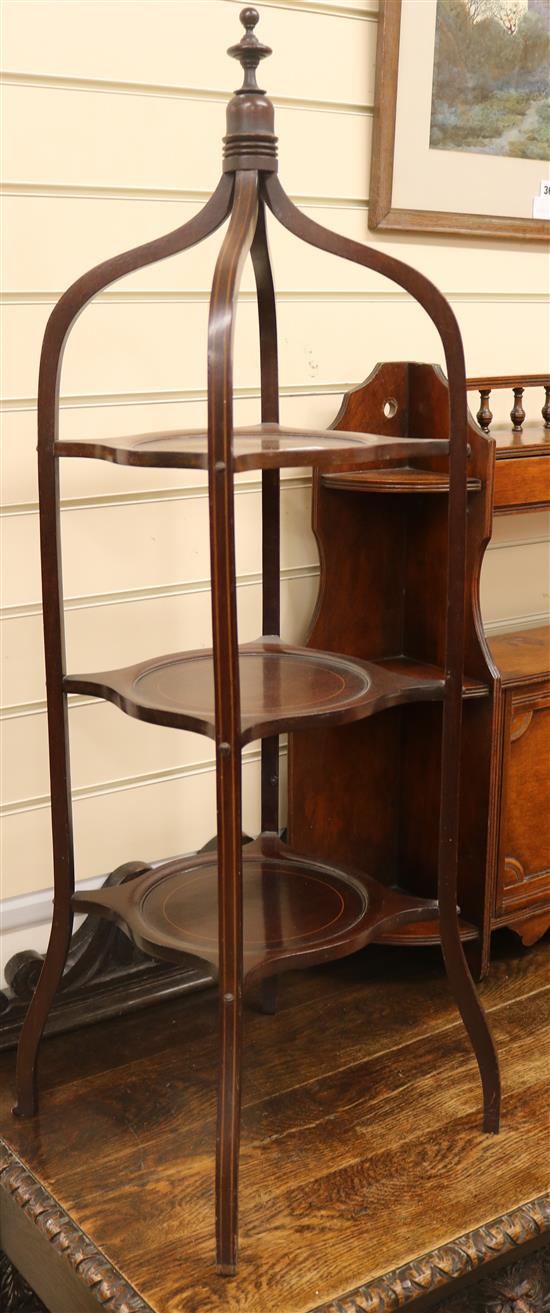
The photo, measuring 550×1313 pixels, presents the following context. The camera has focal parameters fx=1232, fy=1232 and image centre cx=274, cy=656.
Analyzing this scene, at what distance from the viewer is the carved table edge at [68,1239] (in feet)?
5.22

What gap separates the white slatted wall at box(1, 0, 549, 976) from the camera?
198cm

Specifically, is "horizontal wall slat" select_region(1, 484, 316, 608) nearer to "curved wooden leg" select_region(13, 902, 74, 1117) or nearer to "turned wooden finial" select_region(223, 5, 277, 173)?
"curved wooden leg" select_region(13, 902, 74, 1117)

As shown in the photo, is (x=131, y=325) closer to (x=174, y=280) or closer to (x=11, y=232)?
(x=174, y=280)

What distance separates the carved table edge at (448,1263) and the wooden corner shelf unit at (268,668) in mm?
178

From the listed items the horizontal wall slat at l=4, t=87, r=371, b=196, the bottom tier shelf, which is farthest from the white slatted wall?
the bottom tier shelf

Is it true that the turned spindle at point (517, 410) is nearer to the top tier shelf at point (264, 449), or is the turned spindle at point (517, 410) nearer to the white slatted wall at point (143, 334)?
the white slatted wall at point (143, 334)

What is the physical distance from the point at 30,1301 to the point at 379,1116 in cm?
61

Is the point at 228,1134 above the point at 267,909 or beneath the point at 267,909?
beneath

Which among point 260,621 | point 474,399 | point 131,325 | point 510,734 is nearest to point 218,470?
point 131,325

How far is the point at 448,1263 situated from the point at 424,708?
3.48ft

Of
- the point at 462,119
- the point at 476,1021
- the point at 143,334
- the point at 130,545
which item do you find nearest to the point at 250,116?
the point at 143,334

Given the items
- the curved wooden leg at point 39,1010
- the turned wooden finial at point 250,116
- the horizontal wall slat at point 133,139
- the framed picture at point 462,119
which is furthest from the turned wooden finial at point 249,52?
the curved wooden leg at point 39,1010

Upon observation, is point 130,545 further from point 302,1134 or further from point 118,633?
point 302,1134

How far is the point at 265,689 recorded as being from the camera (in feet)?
6.16
